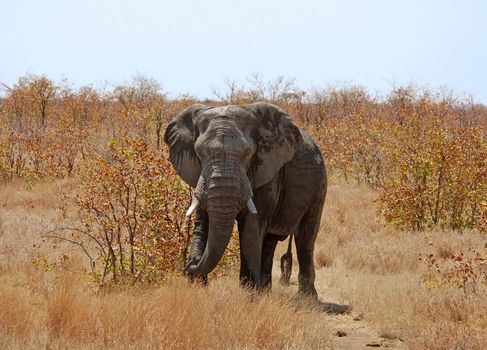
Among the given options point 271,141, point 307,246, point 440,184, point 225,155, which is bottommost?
point 307,246

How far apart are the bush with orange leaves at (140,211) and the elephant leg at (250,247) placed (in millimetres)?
1434

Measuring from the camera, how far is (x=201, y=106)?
25.7ft

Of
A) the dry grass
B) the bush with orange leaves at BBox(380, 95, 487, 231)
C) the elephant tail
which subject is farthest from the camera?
the bush with orange leaves at BBox(380, 95, 487, 231)

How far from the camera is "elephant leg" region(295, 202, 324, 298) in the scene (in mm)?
9211

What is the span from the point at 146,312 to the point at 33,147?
1443 centimetres

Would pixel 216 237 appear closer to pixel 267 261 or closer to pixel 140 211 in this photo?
pixel 267 261

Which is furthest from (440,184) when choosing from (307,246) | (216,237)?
(216,237)

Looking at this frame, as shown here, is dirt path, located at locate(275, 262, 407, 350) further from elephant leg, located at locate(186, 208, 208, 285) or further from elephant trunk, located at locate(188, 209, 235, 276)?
elephant leg, located at locate(186, 208, 208, 285)

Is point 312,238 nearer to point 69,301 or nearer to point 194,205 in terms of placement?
point 194,205

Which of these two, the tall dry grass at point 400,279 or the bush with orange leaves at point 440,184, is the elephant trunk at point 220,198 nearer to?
the tall dry grass at point 400,279

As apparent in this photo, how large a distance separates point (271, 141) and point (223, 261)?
8.09 ft

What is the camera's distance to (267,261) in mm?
8625

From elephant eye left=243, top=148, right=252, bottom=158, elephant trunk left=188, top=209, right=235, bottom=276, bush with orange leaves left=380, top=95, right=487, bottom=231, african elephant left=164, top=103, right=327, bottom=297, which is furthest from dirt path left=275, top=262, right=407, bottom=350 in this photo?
bush with orange leaves left=380, top=95, right=487, bottom=231

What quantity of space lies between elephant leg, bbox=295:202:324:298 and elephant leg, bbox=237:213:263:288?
186 centimetres
